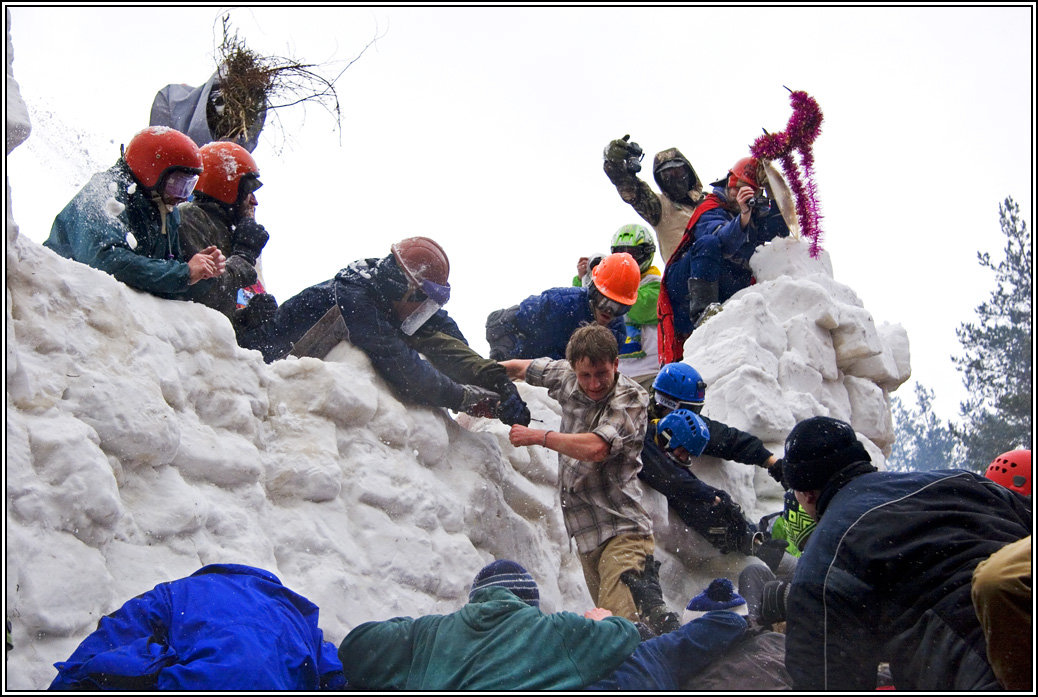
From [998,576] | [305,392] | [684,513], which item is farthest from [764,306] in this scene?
[998,576]

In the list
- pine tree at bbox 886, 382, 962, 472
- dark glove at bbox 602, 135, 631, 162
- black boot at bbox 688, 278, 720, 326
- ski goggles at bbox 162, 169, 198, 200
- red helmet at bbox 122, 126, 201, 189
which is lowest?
pine tree at bbox 886, 382, 962, 472

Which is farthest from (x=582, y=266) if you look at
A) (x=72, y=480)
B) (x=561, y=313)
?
(x=72, y=480)

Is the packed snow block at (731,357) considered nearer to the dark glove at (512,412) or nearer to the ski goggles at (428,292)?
the dark glove at (512,412)

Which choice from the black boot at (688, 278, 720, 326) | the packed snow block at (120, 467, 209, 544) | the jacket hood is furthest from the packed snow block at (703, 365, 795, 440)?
the packed snow block at (120, 467, 209, 544)

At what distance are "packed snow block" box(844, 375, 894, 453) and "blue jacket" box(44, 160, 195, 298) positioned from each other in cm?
469

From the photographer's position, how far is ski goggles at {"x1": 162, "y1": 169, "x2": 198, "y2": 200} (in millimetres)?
4008

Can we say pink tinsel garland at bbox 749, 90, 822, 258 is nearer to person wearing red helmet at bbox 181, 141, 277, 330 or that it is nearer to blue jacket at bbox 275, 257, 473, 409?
blue jacket at bbox 275, 257, 473, 409

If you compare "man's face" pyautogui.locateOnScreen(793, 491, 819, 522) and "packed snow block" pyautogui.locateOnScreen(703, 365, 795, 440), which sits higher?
"packed snow block" pyautogui.locateOnScreen(703, 365, 795, 440)

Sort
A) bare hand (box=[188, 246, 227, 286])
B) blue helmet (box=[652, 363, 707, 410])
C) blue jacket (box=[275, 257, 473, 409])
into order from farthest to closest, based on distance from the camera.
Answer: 1. blue helmet (box=[652, 363, 707, 410])
2. blue jacket (box=[275, 257, 473, 409])
3. bare hand (box=[188, 246, 227, 286])

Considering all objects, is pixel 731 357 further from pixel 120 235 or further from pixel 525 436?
pixel 120 235

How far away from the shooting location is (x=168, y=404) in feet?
11.4

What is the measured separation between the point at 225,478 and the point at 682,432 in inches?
92.4

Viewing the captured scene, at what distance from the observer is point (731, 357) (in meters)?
6.21

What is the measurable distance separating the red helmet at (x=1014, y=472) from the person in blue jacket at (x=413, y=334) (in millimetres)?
1922
